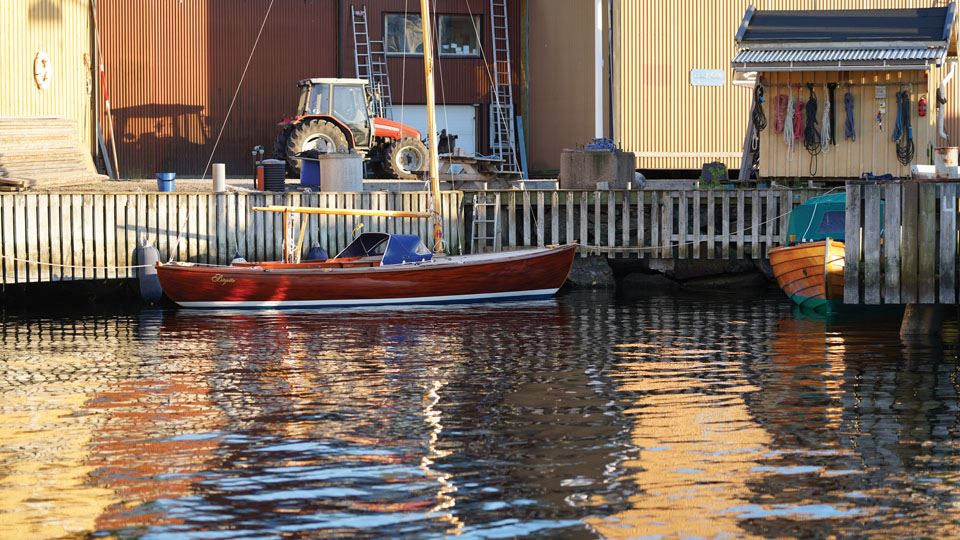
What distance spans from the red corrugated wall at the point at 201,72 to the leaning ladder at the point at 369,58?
0.69 metres

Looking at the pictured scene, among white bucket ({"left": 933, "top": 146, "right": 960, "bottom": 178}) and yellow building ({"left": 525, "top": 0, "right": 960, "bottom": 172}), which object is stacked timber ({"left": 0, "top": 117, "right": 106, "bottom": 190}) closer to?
yellow building ({"left": 525, "top": 0, "right": 960, "bottom": 172})

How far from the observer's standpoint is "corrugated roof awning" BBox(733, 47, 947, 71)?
1161 inches

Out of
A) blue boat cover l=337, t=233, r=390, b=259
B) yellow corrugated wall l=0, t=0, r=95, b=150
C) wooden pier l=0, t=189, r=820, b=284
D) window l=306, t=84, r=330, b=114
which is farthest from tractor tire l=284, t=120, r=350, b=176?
blue boat cover l=337, t=233, r=390, b=259

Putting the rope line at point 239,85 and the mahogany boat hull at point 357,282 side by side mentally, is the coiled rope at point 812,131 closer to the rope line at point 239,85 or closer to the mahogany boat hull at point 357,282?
the mahogany boat hull at point 357,282

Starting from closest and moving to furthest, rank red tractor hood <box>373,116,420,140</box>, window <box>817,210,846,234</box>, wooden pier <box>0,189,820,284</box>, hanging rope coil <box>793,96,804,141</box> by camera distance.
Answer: window <box>817,210,846,234</box> → wooden pier <box>0,189,820,284</box> → hanging rope coil <box>793,96,804,141</box> → red tractor hood <box>373,116,420,140</box>

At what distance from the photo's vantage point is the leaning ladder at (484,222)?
30.6 meters

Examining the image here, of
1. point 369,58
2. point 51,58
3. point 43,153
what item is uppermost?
point 369,58

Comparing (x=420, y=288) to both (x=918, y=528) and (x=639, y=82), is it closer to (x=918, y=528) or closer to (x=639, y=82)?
(x=639, y=82)

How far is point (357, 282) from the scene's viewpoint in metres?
27.0

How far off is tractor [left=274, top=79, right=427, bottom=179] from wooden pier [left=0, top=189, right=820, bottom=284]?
464 cm

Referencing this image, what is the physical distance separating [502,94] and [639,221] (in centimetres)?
1381

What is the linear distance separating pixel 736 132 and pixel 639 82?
2.63 metres

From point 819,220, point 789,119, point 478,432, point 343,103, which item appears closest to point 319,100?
point 343,103

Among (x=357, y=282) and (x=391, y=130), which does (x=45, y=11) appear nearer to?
(x=391, y=130)
